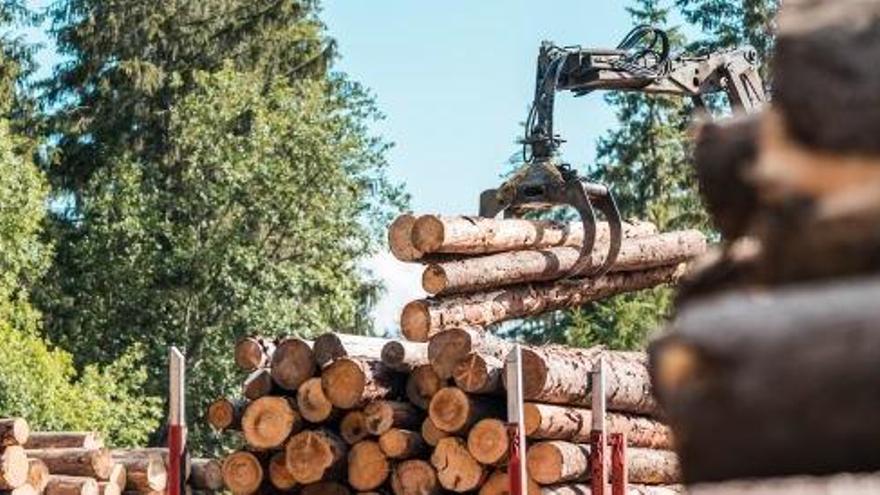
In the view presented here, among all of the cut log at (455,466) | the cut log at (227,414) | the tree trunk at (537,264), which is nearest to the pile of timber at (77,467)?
the cut log at (227,414)

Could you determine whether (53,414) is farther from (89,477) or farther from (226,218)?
(89,477)

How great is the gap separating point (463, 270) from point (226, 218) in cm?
2378

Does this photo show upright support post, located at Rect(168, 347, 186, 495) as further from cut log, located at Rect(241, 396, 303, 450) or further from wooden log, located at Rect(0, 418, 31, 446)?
wooden log, located at Rect(0, 418, 31, 446)

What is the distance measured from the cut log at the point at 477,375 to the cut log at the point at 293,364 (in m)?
1.00

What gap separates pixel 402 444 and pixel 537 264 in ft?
8.50

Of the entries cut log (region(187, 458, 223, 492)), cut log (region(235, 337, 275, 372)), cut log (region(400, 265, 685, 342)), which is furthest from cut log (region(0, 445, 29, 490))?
cut log (region(400, 265, 685, 342))

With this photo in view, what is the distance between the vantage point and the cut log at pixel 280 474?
42.1ft

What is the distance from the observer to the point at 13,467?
14.7 m

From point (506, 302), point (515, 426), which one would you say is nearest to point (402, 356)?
point (506, 302)

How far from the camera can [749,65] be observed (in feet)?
54.9

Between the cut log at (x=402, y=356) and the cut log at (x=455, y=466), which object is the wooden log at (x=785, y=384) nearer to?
the cut log at (x=455, y=466)

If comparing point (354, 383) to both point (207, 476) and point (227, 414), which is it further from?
point (207, 476)

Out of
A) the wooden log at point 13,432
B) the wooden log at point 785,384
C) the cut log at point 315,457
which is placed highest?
the wooden log at point 13,432

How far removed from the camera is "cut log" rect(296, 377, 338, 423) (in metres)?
12.6
